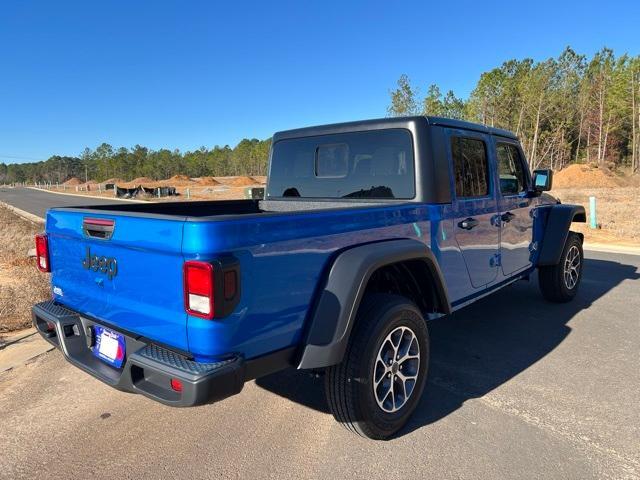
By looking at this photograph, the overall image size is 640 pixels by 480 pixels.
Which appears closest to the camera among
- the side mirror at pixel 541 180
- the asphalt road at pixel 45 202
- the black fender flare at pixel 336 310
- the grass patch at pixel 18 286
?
the black fender flare at pixel 336 310

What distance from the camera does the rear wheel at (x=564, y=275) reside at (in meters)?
5.36

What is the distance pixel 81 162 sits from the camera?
16700 cm

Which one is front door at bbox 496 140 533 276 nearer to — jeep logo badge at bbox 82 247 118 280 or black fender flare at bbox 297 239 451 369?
black fender flare at bbox 297 239 451 369

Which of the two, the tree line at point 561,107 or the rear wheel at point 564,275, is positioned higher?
the tree line at point 561,107

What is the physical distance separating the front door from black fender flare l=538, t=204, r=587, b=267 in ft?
1.16

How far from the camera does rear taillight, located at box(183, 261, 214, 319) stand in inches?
77.1

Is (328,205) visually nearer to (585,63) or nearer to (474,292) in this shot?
(474,292)

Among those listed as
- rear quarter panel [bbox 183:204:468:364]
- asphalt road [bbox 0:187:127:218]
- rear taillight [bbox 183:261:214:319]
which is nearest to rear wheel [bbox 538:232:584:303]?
rear quarter panel [bbox 183:204:468:364]

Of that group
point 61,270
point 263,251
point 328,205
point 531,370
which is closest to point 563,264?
point 531,370

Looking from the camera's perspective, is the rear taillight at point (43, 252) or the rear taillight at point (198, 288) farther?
the rear taillight at point (43, 252)

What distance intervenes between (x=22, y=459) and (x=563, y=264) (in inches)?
212

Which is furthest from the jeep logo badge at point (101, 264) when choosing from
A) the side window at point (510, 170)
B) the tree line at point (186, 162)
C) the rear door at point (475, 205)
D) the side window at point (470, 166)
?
the tree line at point (186, 162)

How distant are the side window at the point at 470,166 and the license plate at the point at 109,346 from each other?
2565 millimetres

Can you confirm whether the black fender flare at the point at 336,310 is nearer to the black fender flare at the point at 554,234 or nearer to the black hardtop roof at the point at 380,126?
the black hardtop roof at the point at 380,126
